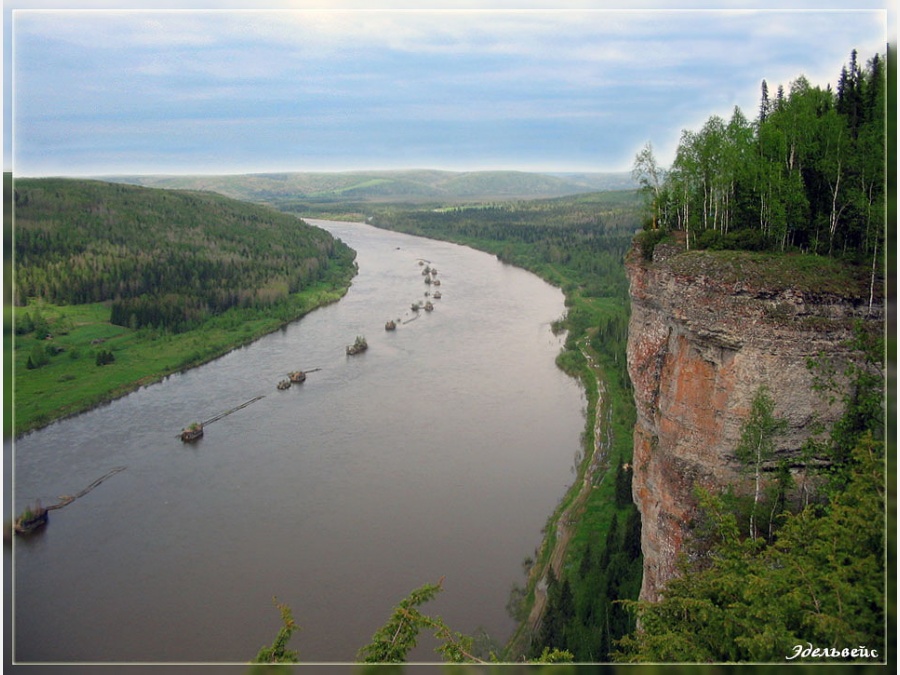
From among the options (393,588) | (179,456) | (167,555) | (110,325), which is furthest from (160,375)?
(393,588)

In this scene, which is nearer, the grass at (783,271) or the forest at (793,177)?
the grass at (783,271)

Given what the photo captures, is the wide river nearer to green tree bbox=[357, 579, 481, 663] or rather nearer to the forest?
green tree bbox=[357, 579, 481, 663]

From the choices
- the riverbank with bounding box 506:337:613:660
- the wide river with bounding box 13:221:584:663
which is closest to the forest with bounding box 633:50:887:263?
the riverbank with bounding box 506:337:613:660

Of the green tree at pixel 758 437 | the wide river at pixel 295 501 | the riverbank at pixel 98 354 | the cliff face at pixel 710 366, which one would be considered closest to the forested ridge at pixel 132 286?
the riverbank at pixel 98 354

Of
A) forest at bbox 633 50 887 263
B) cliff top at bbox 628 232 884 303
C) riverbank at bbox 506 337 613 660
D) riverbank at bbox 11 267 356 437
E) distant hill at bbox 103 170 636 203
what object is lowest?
riverbank at bbox 506 337 613 660

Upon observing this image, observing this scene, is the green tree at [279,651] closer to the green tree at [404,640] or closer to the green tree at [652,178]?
the green tree at [404,640]
